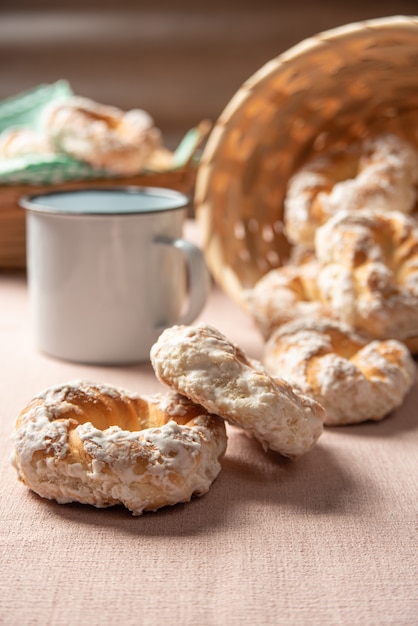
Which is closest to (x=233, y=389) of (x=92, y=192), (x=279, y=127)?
(x=92, y=192)

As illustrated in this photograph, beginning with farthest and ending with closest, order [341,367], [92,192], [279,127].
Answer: [279,127], [92,192], [341,367]

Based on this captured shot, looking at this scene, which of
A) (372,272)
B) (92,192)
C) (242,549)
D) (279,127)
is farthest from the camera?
(279,127)

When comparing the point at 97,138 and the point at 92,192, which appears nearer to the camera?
the point at 92,192

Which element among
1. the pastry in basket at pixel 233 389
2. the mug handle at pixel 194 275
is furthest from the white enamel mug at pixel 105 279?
the pastry in basket at pixel 233 389

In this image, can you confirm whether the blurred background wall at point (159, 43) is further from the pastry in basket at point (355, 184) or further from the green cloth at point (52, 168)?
the pastry in basket at point (355, 184)

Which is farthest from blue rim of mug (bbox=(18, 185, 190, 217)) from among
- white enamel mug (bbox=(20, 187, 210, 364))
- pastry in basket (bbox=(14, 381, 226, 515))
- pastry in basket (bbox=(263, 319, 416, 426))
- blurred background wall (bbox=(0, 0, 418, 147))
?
blurred background wall (bbox=(0, 0, 418, 147))

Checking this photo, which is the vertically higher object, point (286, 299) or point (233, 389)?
point (233, 389)

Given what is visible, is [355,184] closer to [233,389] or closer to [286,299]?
[286,299]

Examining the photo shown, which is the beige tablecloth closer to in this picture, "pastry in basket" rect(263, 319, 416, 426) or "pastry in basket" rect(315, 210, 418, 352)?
"pastry in basket" rect(263, 319, 416, 426)
